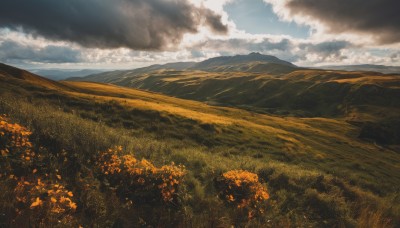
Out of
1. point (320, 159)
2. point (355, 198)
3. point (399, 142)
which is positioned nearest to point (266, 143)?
point (320, 159)

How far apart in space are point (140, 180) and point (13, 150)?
4283 mm

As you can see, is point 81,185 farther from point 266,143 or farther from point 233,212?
point 266,143

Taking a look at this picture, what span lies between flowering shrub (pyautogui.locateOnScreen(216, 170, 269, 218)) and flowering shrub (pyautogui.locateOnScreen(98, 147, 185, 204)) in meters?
2.12

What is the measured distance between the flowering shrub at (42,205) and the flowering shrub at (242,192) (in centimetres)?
571

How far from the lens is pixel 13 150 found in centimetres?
888

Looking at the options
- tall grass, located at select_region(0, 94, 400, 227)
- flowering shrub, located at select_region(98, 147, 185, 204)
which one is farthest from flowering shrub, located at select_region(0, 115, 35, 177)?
flowering shrub, located at select_region(98, 147, 185, 204)

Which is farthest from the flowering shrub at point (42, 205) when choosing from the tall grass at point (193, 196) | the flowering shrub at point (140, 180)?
the flowering shrub at point (140, 180)

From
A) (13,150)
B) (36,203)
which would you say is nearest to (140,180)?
(36,203)

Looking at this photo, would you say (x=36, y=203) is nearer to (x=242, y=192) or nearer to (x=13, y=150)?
(x=13, y=150)

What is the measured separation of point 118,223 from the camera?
7492 millimetres

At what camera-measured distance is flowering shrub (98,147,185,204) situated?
9125mm

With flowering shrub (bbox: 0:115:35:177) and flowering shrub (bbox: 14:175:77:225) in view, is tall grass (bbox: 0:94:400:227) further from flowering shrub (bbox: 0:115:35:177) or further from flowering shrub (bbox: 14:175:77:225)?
flowering shrub (bbox: 0:115:35:177)

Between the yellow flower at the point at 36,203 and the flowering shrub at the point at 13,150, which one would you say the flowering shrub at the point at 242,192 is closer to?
the yellow flower at the point at 36,203

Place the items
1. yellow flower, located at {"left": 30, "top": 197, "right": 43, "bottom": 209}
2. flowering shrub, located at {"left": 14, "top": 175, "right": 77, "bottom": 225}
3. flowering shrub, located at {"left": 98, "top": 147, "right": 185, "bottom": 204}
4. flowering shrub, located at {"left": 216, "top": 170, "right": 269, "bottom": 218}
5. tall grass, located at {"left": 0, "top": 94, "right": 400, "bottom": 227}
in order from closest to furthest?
yellow flower, located at {"left": 30, "top": 197, "right": 43, "bottom": 209} < flowering shrub, located at {"left": 14, "top": 175, "right": 77, "bottom": 225} < tall grass, located at {"left": 0, "top": 94, "right": 400, "bottom": 227} < flowering shrub, located at {"left": 98, "top": 147, "right": 185, "bottom": 204} < flowering shrub, located at {"left": 216, "top": 170, "right": 269, "bottom": 218}
